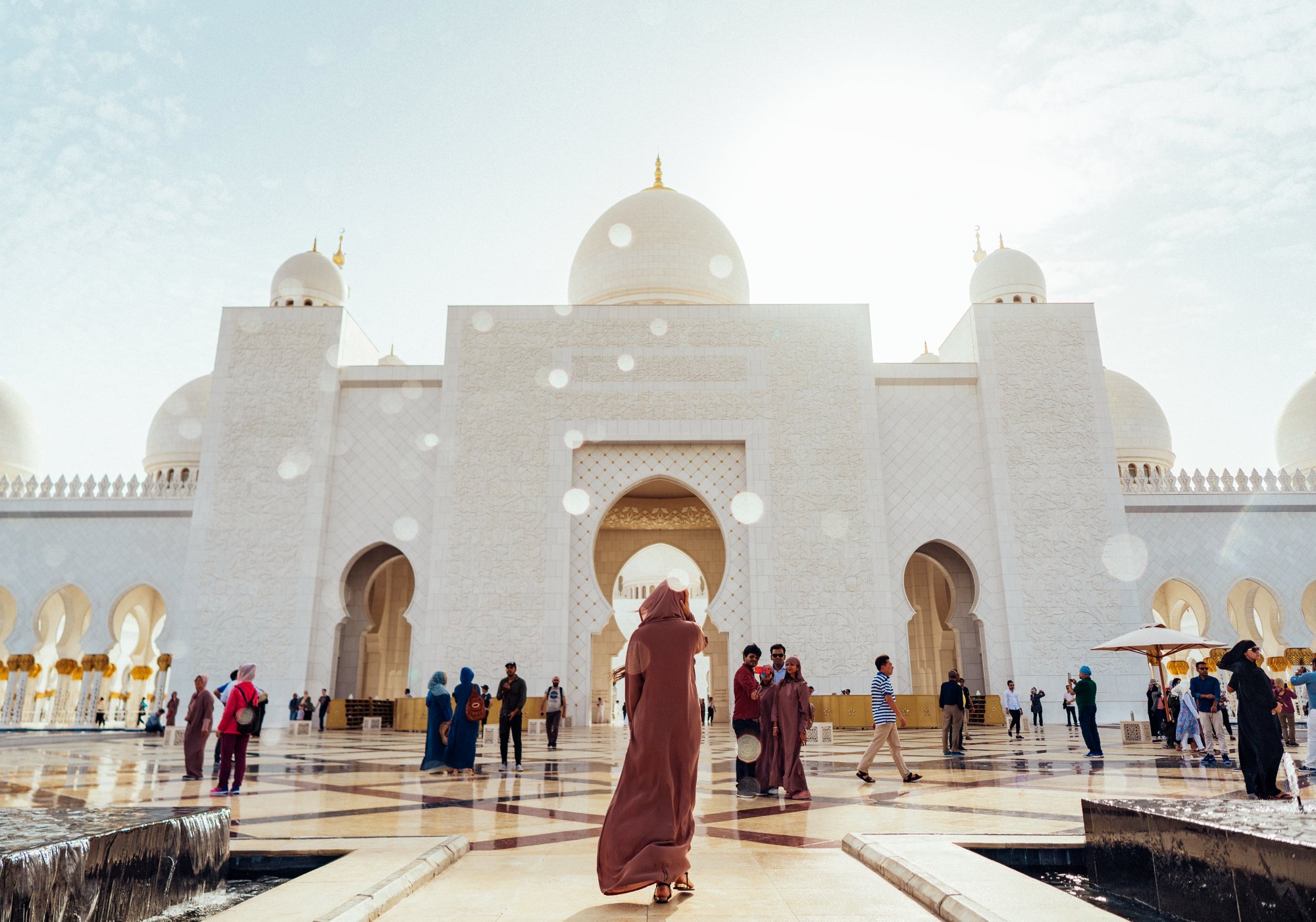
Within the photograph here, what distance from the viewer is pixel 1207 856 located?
1965 millimetres

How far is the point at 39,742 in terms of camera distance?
29.3 ft

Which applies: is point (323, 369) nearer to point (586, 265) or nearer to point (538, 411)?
point (538, 411)

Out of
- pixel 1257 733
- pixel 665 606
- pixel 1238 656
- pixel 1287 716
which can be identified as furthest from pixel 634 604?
pixel 665 606

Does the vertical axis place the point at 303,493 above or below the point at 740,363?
below

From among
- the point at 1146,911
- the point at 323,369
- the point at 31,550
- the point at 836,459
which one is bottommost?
the point at 1146,911

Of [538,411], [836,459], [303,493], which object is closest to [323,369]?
[303,493]

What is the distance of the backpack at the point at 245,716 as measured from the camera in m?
4.60

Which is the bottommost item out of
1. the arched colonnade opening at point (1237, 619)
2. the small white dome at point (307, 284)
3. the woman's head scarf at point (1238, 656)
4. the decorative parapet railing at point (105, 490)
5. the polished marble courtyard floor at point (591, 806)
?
the polished marble courtyard floor at point (591, 806)

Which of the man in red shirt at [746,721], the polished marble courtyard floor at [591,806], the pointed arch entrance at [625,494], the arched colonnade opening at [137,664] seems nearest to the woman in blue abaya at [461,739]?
the polished marble courtyard floor at [591,806]

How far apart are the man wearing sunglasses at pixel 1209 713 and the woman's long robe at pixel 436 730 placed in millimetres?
5201

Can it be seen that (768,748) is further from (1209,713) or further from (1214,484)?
(1214,484)

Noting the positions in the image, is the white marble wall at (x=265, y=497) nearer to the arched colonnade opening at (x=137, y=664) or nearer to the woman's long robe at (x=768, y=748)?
the arched colonnade opening at (x=137, y=664)

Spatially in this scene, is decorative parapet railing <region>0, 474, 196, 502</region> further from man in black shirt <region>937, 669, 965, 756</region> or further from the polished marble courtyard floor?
man in black shirt <region>937, 669, 965, 756</region>

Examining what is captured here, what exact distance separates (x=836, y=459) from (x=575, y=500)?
149 inches
